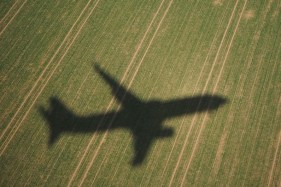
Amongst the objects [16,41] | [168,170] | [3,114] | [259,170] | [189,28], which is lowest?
[259,170]

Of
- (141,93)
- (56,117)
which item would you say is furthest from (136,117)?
(56,117)

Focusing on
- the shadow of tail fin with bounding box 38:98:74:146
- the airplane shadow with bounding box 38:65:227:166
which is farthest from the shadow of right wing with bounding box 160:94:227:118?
the shadow of tail fin with bounding box 38:98:74:146

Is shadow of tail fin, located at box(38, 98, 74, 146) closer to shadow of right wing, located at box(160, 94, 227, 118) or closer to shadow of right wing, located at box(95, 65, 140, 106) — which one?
shadow of right wing, located at box(95, 65, 140, 106)

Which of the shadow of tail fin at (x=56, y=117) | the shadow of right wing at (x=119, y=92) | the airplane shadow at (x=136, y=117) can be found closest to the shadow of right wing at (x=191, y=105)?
the airplane shadow at (x=136, y=117)

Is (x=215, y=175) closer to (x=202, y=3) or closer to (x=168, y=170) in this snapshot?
(x=168, y=170)

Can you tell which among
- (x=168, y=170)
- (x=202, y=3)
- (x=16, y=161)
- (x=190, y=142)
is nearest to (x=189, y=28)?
(x=202, y=3)

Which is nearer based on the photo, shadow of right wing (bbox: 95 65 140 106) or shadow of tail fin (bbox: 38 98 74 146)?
shadow of tail fin (bbox: 38 98 74 146)

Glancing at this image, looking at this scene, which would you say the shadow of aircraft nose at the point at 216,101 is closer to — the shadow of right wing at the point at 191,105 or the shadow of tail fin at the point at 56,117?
the shadow of right wing at the point at 191,105

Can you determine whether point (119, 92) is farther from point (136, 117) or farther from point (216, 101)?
point (216, 101)
